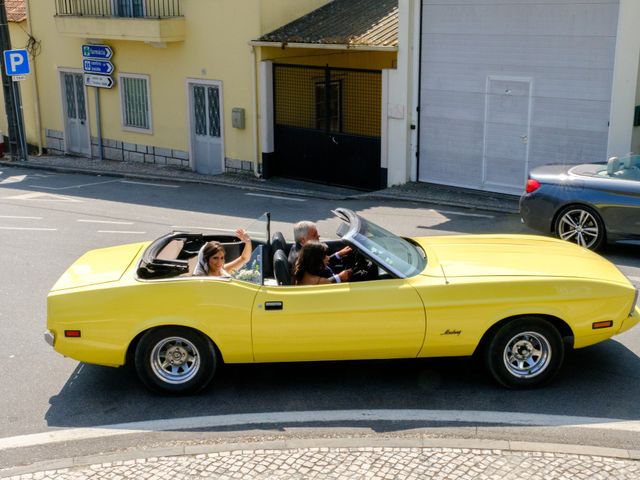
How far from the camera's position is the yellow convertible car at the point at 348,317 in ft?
22.9

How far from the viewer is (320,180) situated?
19328 millimetres

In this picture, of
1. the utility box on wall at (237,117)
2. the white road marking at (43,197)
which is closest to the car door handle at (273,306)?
the white road marking at (43,197)

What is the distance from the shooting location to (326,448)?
6.36 metres

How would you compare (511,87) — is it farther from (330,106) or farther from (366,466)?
(366,466)

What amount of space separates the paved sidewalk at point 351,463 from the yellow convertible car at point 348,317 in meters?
0.91

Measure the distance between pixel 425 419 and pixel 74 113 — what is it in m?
20.2

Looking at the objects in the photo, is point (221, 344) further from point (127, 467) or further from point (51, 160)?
point (51, 160)

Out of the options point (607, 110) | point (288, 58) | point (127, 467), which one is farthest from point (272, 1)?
point (127, 467)

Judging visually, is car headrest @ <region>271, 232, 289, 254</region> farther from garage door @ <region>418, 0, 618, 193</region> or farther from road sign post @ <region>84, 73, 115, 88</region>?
road sign post @ <region>84, 73, 115, 88</region>

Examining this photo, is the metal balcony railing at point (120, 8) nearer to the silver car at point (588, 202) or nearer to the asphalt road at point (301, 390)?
the silver car at point (588, 202)

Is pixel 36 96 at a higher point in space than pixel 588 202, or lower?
higher

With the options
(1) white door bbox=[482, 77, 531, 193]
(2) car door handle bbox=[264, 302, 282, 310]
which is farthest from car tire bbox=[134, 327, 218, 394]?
(1) white door bbox=[482, 77, 531, 193]

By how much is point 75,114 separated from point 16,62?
2.38 meters

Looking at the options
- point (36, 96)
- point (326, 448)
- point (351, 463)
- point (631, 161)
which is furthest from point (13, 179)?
point (351, 463)
